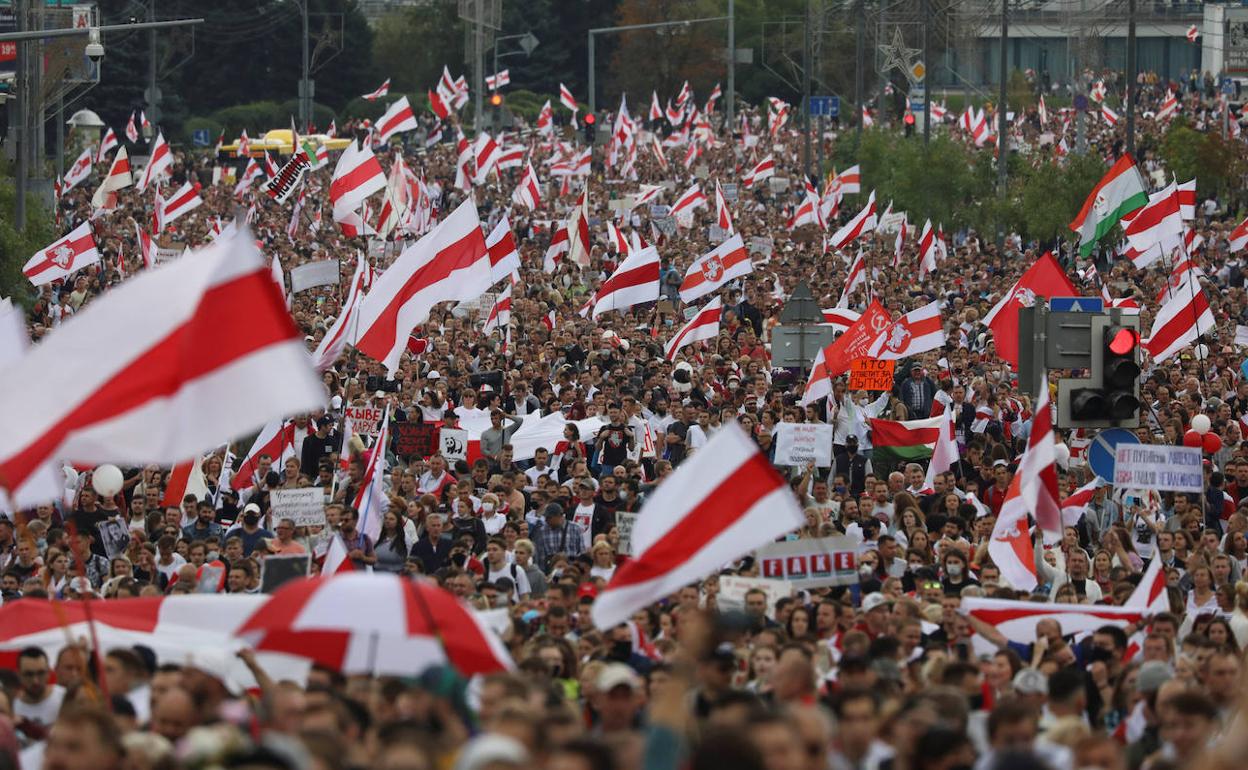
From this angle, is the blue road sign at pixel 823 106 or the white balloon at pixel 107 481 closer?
the white balloon at pixel 107 481

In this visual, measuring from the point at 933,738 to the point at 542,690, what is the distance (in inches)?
63.2

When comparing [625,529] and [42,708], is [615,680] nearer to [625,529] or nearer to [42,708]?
[42,708]

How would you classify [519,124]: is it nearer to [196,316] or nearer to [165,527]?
[165,527]

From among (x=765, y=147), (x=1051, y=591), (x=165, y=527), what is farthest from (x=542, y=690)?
(x=765, y=147)


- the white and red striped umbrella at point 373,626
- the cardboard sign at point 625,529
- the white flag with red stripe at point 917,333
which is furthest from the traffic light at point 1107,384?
the white flag with red stripe at point 917,333

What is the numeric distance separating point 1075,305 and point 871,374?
211 inches

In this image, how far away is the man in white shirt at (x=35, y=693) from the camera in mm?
10242

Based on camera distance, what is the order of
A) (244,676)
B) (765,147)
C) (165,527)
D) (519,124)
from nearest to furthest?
(244,676) → (165,527) → (765,147) → (519,124)

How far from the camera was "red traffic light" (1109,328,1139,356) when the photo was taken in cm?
1562

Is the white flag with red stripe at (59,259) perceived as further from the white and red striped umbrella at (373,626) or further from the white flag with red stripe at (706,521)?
the white flag with red stripe at (706,521)

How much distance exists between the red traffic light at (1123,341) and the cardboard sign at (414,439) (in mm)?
6549

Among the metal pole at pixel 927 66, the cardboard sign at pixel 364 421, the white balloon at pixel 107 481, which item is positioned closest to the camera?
the white balloon at pixel 107 481

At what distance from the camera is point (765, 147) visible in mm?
79625

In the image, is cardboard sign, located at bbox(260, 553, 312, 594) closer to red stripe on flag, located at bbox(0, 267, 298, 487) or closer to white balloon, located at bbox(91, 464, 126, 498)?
red stripe on flag, located at bbox(0, 267, 298, 487)
